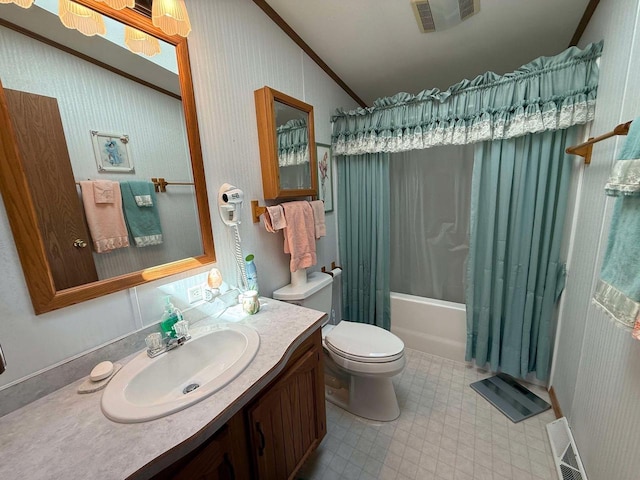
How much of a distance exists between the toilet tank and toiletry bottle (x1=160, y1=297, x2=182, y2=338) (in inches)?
23.7

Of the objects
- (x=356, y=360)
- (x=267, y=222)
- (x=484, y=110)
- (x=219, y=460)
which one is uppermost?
(x=484, y=110)

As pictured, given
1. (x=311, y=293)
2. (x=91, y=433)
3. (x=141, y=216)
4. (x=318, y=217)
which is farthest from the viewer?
(x=318, y=217)

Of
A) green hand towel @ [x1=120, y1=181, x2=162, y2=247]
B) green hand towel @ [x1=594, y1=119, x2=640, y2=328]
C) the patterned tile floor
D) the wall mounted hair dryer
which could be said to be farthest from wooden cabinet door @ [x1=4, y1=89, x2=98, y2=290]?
green hand towel @ [x1=594, y1=119, x2=640, y2=328]

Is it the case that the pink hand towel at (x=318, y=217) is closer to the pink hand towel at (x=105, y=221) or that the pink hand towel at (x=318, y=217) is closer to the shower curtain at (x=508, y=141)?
the shower curtain at (x=508, y=141)

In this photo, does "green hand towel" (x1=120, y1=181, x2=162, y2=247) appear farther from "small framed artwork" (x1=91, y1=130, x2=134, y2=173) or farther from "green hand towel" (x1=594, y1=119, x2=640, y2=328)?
"green hand towel" (x1=594, y1=119, x2=640, y2=328)

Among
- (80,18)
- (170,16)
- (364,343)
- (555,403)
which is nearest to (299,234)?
(364,343)

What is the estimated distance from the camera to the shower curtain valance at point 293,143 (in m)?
1.48

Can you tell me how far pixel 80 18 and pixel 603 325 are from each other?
2227 millimetres

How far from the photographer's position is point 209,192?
1.19 m

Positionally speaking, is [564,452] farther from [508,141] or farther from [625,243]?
[508,141]

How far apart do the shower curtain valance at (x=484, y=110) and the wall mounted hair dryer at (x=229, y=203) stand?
3.72 ft

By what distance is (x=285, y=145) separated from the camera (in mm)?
1517

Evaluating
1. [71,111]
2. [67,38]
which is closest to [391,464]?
[71,111]

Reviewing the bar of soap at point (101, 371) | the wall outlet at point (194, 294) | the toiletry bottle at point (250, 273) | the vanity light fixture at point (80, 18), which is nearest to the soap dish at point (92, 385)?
the bar of soap at point (101, 371)
